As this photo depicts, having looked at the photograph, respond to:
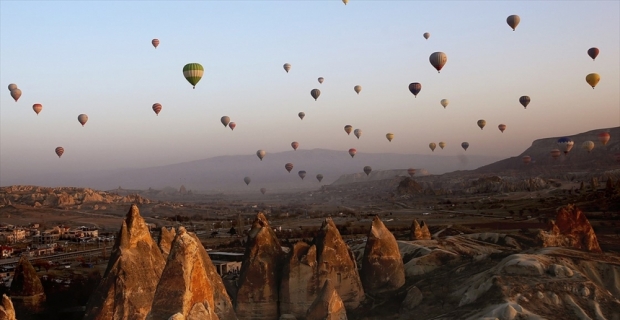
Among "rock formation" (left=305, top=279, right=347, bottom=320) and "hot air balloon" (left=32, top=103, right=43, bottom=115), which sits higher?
"hot air balloon" (left=32, top=103, right=43, bottom=115)

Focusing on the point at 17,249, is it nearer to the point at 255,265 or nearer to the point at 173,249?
the point at 255,265

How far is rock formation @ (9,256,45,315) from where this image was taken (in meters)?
28.3

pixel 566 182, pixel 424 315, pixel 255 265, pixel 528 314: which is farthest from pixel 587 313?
pixel 566 182

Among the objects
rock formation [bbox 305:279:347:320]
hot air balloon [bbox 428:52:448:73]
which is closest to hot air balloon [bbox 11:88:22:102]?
hot air balloon [bbox 428:52:448:73]

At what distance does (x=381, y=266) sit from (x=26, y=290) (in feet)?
50.9

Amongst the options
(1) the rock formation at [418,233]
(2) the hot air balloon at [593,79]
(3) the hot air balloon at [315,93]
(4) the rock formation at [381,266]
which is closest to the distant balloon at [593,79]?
(2) the hot air balloon at [593,79]

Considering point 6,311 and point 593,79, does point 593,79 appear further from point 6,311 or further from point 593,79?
point 6,311

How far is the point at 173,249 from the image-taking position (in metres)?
16.9

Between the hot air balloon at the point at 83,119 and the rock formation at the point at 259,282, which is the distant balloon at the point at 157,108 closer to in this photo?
the hot air balloon at the point at 83,119

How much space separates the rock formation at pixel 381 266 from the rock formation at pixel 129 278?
9634 mm

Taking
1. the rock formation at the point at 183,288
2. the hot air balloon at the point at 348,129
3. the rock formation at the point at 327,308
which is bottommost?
the rock formation at the point at 327,308

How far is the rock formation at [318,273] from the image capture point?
86.9 ft

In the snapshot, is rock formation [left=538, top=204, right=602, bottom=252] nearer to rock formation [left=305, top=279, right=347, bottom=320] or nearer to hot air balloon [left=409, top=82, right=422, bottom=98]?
rock formation [left=305, top=279, right=347, bottom=320]

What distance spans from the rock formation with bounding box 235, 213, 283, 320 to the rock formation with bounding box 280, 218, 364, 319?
467 millimetres
